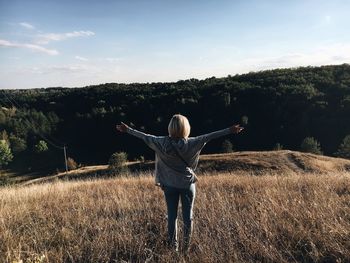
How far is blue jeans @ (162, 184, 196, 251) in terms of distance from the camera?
4.14m

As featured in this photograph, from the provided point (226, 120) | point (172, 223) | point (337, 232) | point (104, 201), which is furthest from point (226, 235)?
point (226, 120)

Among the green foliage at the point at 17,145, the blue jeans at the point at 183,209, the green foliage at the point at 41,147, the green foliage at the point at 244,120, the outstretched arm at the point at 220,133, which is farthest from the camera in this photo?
the green foliage at the point at 17,145

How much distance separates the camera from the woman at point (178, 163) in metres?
4.03

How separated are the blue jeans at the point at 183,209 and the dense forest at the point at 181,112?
70.2 meters

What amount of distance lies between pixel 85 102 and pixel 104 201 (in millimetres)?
114102

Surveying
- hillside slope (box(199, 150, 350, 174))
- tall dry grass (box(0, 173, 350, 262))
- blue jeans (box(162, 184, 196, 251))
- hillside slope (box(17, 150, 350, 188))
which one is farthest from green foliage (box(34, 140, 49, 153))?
blue jeans (box(162, 184, 196, 251))

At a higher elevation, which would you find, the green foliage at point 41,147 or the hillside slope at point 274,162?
the hillside slope at point 274,162

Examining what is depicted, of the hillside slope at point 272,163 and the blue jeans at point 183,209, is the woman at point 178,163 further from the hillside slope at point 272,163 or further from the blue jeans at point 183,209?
the hillside slope at point 272,163

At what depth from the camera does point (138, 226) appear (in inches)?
190

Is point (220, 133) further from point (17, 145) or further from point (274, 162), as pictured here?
point (17, 145)

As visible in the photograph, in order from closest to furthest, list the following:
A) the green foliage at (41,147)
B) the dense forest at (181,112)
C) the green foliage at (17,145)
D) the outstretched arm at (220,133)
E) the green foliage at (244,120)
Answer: the outstretched arm at (220,133) → the dense forest at (181,112) → the green foliage at (244,120) → the green foliage at (41,147) → the green foliage at (17,145)

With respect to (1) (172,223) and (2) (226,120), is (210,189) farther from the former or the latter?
(2) (226,120)

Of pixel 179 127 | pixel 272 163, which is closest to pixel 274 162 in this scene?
pixel 272 163

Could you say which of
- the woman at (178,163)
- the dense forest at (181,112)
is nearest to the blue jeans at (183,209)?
the woman at (178,163)
